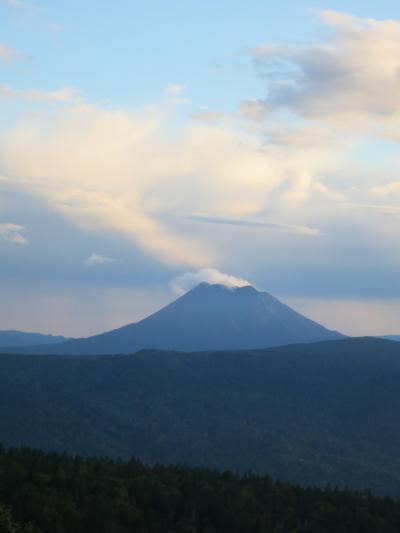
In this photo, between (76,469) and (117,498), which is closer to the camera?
(117,498)

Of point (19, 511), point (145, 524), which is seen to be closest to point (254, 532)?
point (145, 524)

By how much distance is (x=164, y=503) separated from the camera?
Answer: 134 m

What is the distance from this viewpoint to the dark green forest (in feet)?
399

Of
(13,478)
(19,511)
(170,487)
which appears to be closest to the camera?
(19,511)

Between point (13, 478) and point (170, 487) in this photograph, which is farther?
point (170, 487)

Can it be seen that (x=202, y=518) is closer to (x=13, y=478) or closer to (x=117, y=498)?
(x=117, y=498)

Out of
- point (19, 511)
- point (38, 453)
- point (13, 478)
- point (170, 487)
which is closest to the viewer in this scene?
point (19, 511)

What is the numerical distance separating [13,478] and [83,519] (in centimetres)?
1426

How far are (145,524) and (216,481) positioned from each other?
21.2 m

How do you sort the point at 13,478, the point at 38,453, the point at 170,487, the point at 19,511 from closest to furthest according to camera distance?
the point at 19,511
the point at 13,478
the point at 170,487
the point at 38,453

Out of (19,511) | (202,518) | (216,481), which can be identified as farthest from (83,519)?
(216,481)

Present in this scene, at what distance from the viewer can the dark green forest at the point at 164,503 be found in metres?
122

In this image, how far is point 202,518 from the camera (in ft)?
439

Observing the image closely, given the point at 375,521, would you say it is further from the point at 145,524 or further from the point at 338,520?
the point at 145,524
